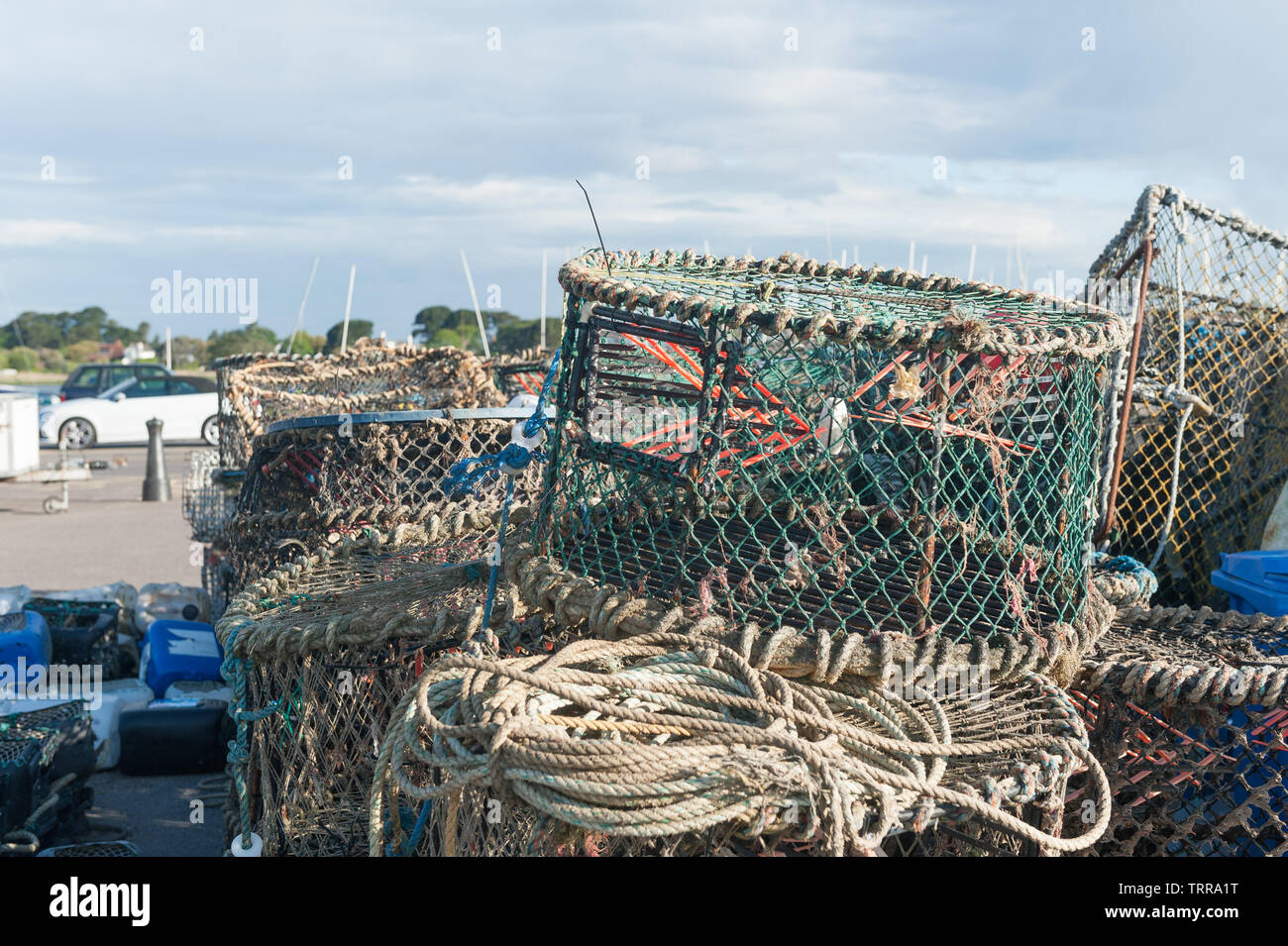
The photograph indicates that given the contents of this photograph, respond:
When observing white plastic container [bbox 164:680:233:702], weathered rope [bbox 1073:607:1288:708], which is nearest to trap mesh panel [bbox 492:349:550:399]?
white plastic container [bbox 164:680:233:702]

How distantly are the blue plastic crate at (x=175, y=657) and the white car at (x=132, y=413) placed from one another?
11.6 meters

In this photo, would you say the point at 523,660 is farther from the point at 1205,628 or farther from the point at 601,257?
the point at 1205,628

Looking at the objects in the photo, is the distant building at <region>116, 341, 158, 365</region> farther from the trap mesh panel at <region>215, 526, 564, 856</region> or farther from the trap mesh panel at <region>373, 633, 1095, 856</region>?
the trap mesh panel at <region>373, 633, 1095, 856</region>

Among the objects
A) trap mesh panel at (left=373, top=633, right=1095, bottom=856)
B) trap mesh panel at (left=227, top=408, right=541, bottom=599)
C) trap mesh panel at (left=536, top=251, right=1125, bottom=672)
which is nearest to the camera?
trap mesh panel at (left=373, top=633, right=1095, bottom=856)

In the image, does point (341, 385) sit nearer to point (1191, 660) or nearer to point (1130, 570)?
point (1130, 570)

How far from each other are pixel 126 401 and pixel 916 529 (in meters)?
16.5

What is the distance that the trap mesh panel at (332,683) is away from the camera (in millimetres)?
2570

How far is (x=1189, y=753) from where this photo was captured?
2350 millimetres

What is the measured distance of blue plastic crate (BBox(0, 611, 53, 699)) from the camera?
4.37 metres

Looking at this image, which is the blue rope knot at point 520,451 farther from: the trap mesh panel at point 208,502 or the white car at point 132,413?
the white car at point 132,413

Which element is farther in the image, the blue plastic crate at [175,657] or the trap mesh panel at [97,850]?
the blue plastic crate at [175,657]

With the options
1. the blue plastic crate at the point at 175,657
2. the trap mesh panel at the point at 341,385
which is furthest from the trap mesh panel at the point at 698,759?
the trap mesh panel at the point at 341,385
